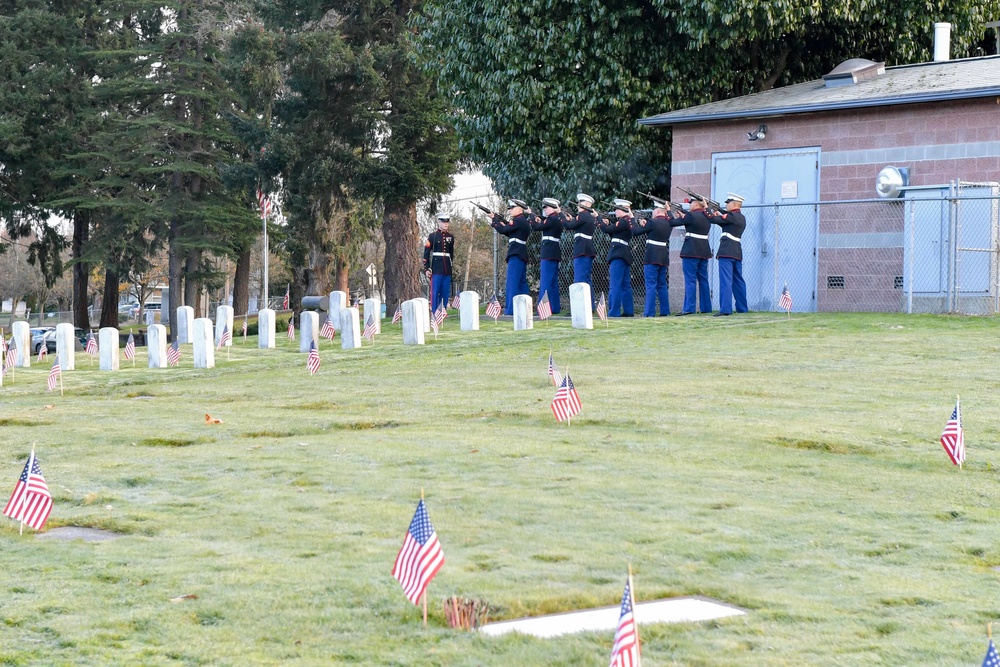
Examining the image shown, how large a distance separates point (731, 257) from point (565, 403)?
Answer: 11309 mm

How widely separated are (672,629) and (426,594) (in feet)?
3.81

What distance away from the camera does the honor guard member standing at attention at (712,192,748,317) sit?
22.4 metres

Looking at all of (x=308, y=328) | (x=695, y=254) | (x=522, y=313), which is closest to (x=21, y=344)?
(x=308, y=328)

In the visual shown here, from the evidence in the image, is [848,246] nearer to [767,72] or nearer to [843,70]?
[843,70]

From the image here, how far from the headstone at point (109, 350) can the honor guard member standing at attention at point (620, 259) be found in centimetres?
876

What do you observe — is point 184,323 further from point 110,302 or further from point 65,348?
point 110,302

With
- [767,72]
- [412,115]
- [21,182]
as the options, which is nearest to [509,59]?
[767,72]

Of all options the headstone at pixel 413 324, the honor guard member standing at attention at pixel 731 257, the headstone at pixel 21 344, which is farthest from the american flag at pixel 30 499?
the honor guard member standing at attention at pixel 731 257

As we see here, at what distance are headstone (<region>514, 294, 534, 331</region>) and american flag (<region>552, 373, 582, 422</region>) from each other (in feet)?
30.7

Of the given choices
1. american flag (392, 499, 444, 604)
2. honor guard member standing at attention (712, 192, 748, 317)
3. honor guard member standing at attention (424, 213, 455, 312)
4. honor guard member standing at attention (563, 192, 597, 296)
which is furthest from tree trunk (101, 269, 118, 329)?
american flag (392, 499, 444, 604)

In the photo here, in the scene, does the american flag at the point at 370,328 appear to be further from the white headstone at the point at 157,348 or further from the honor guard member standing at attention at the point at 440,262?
the honor guard member standing at attention at the point at 440,262

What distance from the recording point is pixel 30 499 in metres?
7.61

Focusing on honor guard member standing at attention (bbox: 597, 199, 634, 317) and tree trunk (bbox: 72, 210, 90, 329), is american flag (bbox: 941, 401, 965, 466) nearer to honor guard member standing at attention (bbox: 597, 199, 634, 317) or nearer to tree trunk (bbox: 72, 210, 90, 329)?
honor guard member standing at attention (bbox: 597, 199, 634, 317)

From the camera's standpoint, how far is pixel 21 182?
5153 centimetres
